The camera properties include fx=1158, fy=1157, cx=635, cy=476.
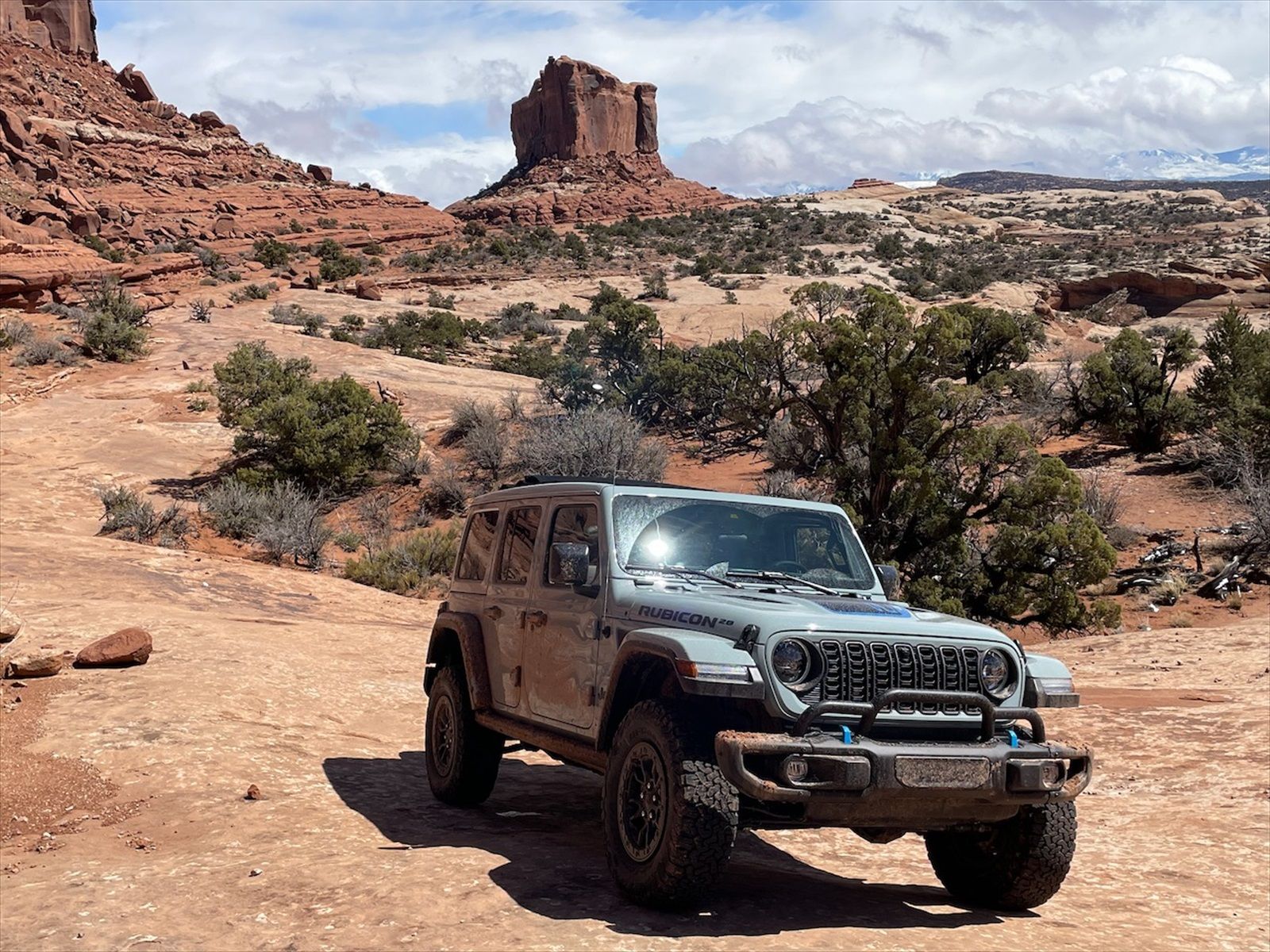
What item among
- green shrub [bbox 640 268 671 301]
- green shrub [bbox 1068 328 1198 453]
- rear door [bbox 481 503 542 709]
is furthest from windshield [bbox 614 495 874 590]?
green shrub [bbox 640 268 671 301]

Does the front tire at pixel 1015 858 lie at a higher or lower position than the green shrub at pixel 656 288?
lower

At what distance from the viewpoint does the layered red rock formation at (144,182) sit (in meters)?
60.7

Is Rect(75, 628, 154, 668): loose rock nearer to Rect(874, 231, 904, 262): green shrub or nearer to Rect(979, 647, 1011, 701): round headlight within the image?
Rect(979, 647, 1011, 701): round headlight

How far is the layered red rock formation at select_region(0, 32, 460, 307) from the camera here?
199ft

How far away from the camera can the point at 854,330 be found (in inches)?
756

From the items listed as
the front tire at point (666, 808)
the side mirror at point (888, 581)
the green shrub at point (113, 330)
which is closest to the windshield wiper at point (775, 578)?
the side mirror at point (888, 581)

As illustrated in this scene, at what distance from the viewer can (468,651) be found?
22.9 ft

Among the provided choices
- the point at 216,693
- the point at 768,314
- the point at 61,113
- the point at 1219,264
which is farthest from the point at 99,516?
the point at 61,113

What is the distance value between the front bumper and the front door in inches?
51.4

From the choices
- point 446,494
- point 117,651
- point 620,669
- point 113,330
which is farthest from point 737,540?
point 113,330

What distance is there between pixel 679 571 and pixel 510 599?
53.3 inches

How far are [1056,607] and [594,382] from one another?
18101mm

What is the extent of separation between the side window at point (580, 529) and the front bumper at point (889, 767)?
1.56m

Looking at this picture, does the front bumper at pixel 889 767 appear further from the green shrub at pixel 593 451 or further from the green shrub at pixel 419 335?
the green shrub at pixel 419 335
